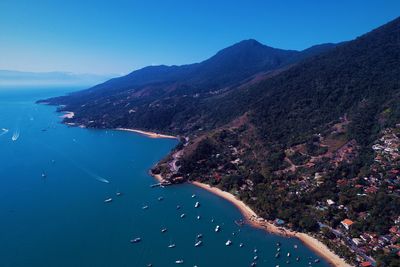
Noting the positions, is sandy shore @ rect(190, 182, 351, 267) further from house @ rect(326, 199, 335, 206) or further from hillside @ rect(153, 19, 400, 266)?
house @ rect(326, 199, 335, 206)

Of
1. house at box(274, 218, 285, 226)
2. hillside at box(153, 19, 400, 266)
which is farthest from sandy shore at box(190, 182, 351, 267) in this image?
hillside at box(153, 19, 400, 266)

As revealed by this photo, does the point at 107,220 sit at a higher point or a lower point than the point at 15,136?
higher

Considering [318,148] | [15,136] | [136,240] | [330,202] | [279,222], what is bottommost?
[15,136]

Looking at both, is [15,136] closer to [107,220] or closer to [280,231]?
[107,220]

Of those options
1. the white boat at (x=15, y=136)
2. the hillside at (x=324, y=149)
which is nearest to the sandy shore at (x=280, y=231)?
the hillside at (x=324, y=149)

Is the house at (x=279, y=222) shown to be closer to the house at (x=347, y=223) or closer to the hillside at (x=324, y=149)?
the hillside at (x=324, y=149)

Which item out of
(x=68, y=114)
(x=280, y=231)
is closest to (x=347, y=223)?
(x=280, y=231)
